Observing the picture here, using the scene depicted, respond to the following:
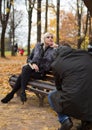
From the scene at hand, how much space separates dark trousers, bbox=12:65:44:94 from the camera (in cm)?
975

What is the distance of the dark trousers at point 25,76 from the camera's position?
9750mm

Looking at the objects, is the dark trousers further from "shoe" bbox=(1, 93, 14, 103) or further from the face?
the face

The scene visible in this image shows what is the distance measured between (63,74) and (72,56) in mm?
327

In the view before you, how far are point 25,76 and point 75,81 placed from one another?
10.8 feet

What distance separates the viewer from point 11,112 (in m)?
9.11

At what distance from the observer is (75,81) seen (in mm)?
→ 6586

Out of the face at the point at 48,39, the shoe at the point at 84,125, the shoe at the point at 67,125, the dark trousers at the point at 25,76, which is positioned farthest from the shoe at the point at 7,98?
the shoe at the point at 67,125

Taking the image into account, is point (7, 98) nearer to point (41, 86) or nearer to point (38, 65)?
point (38, 65)

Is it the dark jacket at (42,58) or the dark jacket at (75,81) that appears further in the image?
the dark jacket at (42,58)

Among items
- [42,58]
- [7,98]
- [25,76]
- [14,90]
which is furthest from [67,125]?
[7,98]

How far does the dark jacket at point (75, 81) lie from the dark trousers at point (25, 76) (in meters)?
2.86

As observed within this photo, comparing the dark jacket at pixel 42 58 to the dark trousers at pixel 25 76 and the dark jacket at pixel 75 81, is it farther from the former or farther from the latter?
the dark jacket at pixel 75 81

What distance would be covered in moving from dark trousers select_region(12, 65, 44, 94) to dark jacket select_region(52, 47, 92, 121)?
286 centimetres

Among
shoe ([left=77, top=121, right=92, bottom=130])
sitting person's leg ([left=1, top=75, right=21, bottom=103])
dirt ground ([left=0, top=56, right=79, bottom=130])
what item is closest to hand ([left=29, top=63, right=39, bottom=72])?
sitting person's leg ([left=1, top=75, right=21, bottom=103])
